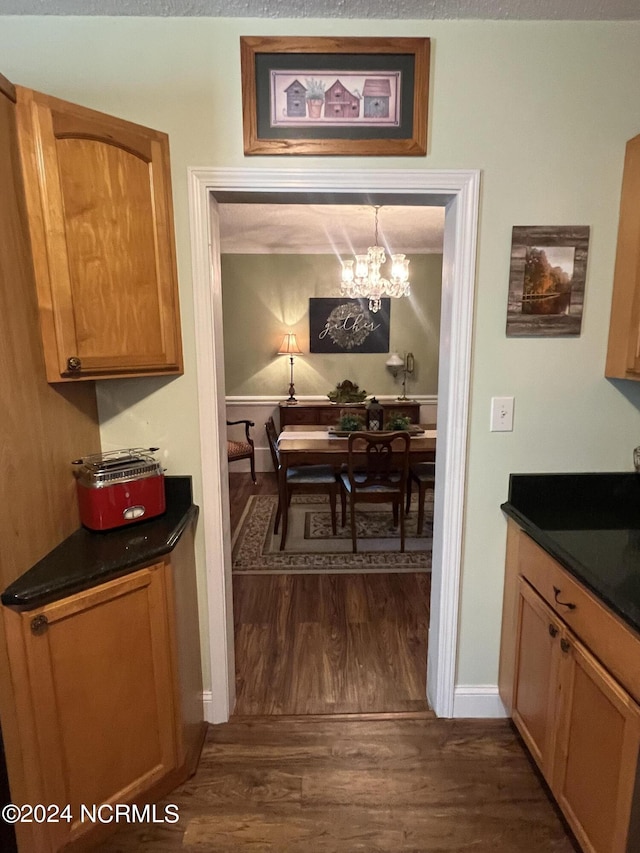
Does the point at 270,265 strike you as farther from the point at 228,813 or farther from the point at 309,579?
the point at 228,813

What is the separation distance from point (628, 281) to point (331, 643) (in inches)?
80.5

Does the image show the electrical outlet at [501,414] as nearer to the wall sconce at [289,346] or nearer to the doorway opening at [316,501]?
the doorway opening at [316,501]

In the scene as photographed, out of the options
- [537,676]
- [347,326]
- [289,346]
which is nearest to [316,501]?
[289,346]

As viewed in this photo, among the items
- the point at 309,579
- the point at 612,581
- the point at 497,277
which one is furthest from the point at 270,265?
the point at 612,581

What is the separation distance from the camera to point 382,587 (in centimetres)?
277

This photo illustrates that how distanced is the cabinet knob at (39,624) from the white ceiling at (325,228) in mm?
2970

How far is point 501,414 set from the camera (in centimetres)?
160

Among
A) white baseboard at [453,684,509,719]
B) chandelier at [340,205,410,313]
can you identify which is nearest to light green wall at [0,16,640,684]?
white baseboard at [453,684,509,719]

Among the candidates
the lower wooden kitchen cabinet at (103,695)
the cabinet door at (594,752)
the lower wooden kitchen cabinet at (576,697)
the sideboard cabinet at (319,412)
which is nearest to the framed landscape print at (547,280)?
the lower wooden kitchen cabinet at (576,697)

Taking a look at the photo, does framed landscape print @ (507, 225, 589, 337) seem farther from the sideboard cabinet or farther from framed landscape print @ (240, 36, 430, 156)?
the sideboard cabinet

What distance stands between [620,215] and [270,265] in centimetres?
408

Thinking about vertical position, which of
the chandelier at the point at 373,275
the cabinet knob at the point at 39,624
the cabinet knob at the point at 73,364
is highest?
the chandelier at the point at 373,275

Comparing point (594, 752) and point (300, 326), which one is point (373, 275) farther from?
point (594, 752)

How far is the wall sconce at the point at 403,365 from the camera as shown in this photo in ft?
16.9
